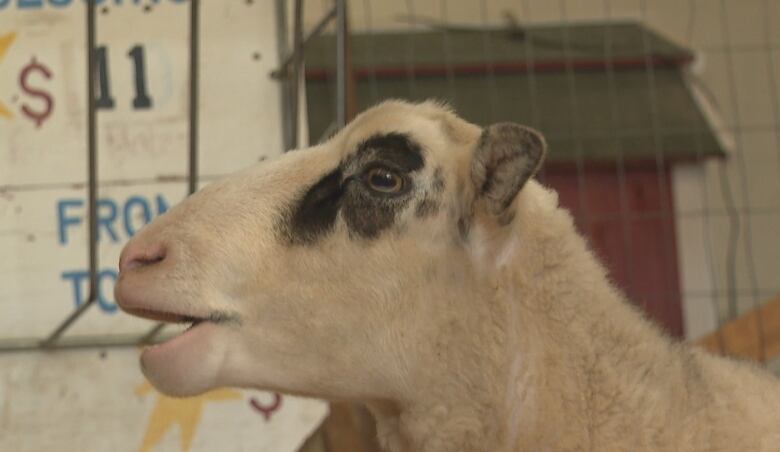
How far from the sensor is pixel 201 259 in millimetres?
1743

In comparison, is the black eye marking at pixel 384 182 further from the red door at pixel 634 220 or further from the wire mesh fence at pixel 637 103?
the red door at pixel 634 220

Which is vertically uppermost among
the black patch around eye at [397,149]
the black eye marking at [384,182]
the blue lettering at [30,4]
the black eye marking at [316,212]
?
the blue lettering at [30,4]

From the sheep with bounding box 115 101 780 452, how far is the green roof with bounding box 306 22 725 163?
296 centimetres

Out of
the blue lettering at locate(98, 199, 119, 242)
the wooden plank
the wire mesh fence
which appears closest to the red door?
the wire mesh fence

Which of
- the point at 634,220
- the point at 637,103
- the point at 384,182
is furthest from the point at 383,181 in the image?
the point at 637,103

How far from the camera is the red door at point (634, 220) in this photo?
495 cm

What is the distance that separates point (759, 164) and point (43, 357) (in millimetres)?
3294

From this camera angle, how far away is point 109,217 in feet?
8.95

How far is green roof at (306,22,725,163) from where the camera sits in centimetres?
494

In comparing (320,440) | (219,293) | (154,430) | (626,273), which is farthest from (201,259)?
(626,273)

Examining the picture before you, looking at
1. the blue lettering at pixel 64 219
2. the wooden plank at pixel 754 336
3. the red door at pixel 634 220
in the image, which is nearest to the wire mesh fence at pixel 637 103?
the red door at pixel 634 220

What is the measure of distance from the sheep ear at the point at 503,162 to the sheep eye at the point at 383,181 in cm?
10

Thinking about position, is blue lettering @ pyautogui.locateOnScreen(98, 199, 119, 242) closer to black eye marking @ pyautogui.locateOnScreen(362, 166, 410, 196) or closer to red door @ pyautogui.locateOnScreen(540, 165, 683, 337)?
black eye marking @ pyautogui.locateOnScreen(362, 166, 410, 196)

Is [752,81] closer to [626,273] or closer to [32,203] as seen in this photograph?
[626,273]
